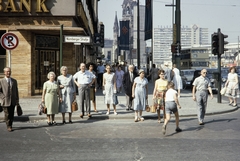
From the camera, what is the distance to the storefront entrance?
21.1 m

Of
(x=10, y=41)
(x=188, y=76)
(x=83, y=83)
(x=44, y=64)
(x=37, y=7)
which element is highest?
(x=37, y=7)

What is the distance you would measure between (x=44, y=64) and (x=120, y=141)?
13.2 m

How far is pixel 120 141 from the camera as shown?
914 centimetres

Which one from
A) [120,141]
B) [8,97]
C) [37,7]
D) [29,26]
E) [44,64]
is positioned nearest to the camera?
[120,141]

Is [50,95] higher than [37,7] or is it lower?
lower

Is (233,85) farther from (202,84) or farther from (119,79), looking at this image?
(119,79)

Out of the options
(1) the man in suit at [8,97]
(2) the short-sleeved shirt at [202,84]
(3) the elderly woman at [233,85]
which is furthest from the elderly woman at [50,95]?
(3) the elderly woman at [233,85]

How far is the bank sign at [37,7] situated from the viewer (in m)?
19.9

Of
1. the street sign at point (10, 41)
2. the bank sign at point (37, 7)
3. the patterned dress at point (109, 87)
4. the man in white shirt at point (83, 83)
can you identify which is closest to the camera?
the man in white shirt at point (83, 83)

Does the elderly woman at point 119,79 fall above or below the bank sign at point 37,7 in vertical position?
below

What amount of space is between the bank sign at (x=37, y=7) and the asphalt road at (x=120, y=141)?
28.4ft

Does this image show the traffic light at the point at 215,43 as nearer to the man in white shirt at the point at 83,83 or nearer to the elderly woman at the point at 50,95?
the man in white shirt at the point at 83,83

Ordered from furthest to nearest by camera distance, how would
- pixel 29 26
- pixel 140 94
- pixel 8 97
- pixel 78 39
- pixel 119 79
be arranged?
pixel 119 79 < pixel 29 26 < pixel 78 39 < pixel 140 94 < pixel 8 97

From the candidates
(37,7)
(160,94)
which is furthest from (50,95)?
(37,7)
